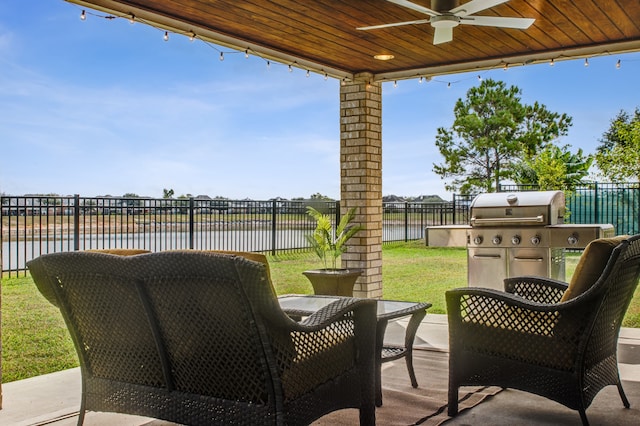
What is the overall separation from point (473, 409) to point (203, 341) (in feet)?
5.65

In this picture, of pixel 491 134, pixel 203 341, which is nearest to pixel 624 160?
pixel 491 134

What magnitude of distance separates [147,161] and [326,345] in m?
8.82

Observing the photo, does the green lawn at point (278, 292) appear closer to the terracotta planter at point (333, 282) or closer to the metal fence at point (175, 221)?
the metal fence at point (175, 221)

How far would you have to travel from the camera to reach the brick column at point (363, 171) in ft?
21.2

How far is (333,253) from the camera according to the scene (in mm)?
6297

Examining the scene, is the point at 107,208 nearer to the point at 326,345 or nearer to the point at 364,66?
the point at 364,66

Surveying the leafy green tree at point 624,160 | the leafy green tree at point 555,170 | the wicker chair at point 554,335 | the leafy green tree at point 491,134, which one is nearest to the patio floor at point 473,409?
Result: the wicker chair at point 554,335

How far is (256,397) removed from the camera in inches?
94.7

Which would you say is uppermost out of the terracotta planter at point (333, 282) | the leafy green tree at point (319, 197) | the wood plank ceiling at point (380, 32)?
the wood plank ceiling at point (380, 32)

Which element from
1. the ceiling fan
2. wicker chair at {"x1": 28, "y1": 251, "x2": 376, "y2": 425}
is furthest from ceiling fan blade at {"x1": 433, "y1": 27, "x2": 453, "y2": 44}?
wicker chair at {"x1": 28, "y1": 251, "x2": 376, "y2": 425}

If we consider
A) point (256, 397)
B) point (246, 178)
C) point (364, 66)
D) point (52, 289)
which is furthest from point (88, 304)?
point (246, 178)

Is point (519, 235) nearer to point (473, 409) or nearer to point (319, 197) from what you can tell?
point (473, 409)

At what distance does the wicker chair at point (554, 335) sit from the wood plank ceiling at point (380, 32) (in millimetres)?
2091

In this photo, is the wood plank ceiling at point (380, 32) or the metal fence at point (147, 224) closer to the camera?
the wood plank ceiling at point (380, 32)
